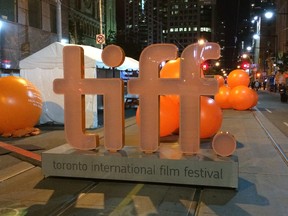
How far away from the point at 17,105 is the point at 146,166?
677 centimetres

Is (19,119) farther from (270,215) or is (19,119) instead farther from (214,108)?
(270,215)

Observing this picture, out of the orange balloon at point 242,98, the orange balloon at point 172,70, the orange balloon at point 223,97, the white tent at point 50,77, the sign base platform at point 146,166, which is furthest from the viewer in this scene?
the orange balloon at point 223,97

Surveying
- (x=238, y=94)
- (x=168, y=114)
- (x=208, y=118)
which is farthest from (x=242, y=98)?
(x=168, y=114)

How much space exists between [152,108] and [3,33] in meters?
19.7

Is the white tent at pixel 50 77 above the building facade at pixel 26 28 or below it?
below

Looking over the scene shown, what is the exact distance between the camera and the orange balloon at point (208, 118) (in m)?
9.94

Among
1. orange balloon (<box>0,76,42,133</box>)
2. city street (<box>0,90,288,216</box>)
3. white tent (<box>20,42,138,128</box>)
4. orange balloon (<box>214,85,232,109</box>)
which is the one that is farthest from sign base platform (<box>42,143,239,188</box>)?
orange balloon (<box>214,85,232,109</box>)

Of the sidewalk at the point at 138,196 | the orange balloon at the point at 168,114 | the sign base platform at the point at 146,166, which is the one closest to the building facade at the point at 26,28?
the orange balloon at the point at 168,114

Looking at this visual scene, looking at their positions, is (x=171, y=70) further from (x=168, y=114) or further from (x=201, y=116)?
(x=201, y=116)

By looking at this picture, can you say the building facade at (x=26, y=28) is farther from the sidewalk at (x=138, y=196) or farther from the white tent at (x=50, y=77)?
the sidewalk at (x=138, y=196)

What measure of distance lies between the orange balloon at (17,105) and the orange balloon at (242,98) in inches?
468

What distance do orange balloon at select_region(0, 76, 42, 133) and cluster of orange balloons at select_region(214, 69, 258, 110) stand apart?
1138 centimetres

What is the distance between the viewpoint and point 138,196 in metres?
5.78

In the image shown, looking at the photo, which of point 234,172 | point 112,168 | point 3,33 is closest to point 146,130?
point 112,168
